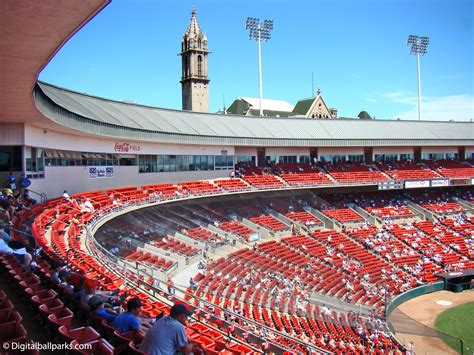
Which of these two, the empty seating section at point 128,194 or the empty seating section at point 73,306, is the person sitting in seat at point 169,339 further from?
the empty seating section at point 128,194

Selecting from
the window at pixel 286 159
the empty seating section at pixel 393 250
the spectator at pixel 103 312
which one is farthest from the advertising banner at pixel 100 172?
the spectator at pixel 103 312

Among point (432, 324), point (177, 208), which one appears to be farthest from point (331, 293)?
point (177, 208)

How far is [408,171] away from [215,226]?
24067 mm

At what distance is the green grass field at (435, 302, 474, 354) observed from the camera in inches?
875

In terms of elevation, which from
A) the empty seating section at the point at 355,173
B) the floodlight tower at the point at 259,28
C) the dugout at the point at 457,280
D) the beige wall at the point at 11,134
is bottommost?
the dugout at the point at 457,280

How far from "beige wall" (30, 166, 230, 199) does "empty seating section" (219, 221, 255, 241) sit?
583 centimetres

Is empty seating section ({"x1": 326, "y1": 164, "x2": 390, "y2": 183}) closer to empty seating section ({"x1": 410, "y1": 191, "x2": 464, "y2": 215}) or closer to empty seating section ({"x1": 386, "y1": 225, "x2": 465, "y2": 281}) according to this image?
empty seating section ({"x1": 410, "y1": 191, "x2": 464, "y2": 215})

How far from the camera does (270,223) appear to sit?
3186cm

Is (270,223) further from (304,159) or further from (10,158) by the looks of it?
(10,158)

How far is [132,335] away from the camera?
600 cm

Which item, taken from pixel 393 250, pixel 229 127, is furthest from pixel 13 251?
pixel 229 127

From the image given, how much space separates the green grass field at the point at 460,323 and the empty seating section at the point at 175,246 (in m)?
13.6

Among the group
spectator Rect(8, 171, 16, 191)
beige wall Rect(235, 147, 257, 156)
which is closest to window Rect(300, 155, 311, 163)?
beige wall Rect(235, 147, 257, 156)

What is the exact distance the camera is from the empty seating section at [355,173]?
3962 centimetres
